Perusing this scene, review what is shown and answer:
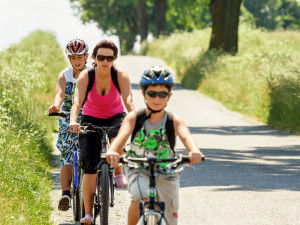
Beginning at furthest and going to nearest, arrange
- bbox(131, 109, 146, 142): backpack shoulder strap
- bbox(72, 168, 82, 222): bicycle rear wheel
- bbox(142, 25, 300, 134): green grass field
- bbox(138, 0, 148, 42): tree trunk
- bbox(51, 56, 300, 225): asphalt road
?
bbox(138, 0, 148, 42): tree trunk
bbox(142, 25, 300, 134): green grass field
bbox(51, 56, 300, 225): asphalt road
bbox(72, 168, 82, 222): bicycle rear wheel
bbox(131, 109, 146, 142): backpack shoulder strap

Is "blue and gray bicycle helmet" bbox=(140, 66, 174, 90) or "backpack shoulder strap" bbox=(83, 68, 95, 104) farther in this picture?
"backpack shoulder strap" bbox=(83, 68, 95, 104)

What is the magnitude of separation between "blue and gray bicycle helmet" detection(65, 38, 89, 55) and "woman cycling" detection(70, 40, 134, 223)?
2.82ft

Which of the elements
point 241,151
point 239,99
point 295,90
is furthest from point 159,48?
point 241,151

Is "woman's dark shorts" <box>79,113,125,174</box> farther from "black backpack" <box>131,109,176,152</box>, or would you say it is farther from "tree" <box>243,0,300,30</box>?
"tree" <box>243,0,300,30</box>

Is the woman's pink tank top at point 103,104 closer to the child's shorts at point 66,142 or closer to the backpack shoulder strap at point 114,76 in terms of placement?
the backpack shoulder strap at point 114,76

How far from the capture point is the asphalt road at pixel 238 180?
26.5 feet

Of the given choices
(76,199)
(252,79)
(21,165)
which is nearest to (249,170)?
(21,165)

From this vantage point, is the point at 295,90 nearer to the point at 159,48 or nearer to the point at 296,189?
the point at 296,189

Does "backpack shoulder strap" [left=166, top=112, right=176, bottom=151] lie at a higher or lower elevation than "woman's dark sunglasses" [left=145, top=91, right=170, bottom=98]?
lower

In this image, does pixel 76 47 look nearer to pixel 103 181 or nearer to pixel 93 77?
pixel 93 77

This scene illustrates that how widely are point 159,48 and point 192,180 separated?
45.8 metres

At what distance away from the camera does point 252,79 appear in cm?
2227

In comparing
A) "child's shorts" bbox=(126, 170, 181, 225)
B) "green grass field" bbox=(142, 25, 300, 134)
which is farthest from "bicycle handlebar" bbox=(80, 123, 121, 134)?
"green grass field" bbox=(142, 25, 300, 134)

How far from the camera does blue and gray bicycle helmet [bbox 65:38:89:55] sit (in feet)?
24.3
